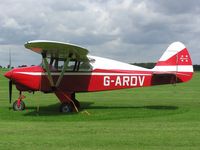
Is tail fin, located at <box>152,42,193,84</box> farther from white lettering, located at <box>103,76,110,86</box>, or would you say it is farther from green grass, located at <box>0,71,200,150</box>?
green grass, located at <box>0,71,200,150</box>

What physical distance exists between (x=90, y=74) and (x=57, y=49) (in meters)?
1.85

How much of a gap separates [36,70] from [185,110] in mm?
5835

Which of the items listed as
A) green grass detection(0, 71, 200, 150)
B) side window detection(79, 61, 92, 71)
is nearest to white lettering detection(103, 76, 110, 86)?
side window detection(79, 61, 92, 71)

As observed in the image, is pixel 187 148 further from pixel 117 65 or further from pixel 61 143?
pixel 117 65

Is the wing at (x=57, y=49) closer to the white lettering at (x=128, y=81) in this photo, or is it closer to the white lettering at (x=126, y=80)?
the white lettering at (x=128, y=81)

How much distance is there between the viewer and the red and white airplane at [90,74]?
14.5m

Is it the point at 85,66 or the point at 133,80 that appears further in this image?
the point at 85,66

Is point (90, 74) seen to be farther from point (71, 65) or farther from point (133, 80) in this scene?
point (133, 80)

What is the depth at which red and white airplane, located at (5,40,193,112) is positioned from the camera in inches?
571

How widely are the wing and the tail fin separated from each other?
2988 millimetres

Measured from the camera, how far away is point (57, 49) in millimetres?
13719

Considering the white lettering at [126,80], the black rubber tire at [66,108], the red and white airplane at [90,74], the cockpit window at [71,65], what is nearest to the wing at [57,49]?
the red and white airplane at [90,74]

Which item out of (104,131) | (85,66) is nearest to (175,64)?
(85,66)

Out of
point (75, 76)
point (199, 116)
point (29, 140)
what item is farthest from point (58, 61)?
point (29, 140)
